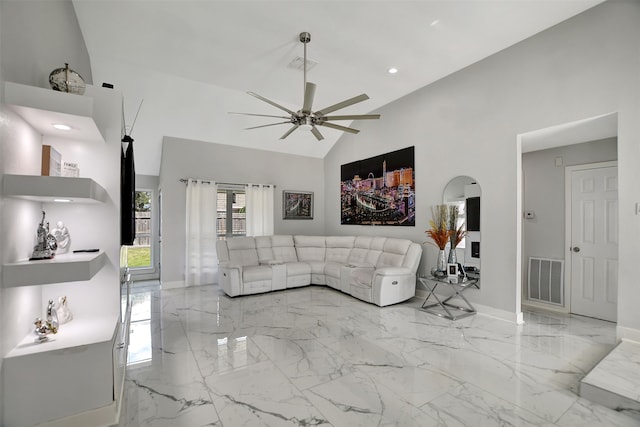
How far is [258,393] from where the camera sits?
2.13 m

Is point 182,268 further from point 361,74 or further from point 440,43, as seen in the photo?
point 440,43

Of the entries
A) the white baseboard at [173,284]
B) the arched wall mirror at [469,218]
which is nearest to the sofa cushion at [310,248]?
the white baseboard at [173,284]

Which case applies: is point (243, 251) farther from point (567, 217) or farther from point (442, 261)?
point (567, 217)

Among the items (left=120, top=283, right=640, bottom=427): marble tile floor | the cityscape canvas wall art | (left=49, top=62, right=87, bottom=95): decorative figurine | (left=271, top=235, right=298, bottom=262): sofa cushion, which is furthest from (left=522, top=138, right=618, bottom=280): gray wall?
(left=49, top=62, right=87, bottom=95): decorative figurine

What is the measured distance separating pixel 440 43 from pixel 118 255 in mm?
3805

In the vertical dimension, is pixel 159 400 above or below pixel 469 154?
below

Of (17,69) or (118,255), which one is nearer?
(17,69)

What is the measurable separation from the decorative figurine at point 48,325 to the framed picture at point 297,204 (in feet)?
15.9

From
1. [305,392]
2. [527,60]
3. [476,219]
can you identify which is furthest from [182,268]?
[527,60]

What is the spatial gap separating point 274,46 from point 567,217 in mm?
4422

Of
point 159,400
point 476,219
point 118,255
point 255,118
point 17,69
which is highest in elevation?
point 255,118

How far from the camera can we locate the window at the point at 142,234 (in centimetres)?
614

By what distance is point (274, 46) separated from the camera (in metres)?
3.41

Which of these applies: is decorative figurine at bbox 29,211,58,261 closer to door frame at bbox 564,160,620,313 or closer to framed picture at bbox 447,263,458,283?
framed picture at bbox 447,263,458,283
